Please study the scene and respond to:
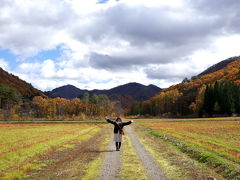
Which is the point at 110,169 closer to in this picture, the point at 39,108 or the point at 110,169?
the point at 110,169

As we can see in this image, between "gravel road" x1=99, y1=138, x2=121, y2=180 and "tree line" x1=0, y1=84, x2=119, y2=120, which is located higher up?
"tree line" x1=0, y1=84, x2=119, y2=120

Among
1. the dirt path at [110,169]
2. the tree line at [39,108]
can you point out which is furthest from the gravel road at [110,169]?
the tree line at [39,108]

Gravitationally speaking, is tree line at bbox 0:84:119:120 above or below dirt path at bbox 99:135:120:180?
above

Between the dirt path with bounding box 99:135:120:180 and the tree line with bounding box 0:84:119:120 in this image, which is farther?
the tree line with bounding box 0:84:119:120

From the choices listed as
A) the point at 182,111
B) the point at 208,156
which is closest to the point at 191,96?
the point at 182,111

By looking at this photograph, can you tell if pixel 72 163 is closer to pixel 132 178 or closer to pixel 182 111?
pixel 132 178

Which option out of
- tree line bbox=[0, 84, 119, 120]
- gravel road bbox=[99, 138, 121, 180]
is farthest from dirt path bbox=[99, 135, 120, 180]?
tree line bbox=[0, 84, 119, 120]

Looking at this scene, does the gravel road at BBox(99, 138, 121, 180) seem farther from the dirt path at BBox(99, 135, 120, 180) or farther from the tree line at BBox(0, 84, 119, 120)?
the tree line at BBox(0, 84, 119, 120)

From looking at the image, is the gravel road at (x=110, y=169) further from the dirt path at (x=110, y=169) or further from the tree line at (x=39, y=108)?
the tree line at (x=39, y=108)

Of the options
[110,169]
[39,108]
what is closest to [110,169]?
[110,169]

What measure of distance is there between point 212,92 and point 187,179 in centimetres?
11197

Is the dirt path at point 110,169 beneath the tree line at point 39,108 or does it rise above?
beneath

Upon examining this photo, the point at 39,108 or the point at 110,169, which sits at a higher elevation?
the point at 39,108

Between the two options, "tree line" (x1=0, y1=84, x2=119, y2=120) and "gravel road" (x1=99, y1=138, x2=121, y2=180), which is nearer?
"gravel road" (x1=99, y1=138, x2=121, y2=180)
